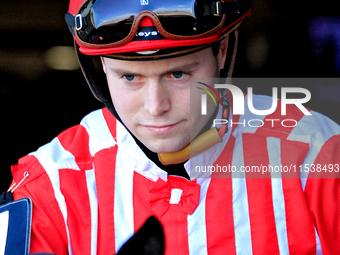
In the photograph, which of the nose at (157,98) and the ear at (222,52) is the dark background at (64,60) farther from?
the nose at (157,98)

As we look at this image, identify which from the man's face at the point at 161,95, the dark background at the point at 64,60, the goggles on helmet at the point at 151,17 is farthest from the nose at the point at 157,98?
the dark background at the point at 64,60

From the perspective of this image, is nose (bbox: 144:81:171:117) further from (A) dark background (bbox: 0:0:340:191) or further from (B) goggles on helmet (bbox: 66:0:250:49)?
(A) dark background (bbox: 0:0:340:191)

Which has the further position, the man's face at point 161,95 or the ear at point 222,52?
the ear at point 222,52

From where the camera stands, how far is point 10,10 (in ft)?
8.27

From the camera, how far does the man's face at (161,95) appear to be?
1125mm

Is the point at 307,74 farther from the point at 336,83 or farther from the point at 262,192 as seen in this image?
the point at 262,192

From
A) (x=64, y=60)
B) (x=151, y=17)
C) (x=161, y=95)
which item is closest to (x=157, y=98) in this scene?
(x=161, y=95)

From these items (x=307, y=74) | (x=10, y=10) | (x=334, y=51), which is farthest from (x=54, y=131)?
(x=334, y=51)

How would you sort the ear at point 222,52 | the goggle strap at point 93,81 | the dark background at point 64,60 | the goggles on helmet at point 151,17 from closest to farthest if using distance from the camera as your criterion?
the goggles on helmet at point 151,17
the ear at point 222,52
the goggle strap at point 93,81
the dark background at point 64,60

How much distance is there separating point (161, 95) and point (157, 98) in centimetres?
2

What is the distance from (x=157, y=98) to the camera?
1.11 metres

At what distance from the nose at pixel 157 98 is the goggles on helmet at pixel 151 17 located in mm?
149

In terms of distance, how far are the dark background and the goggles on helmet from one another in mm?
1603

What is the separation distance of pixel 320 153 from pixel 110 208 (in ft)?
2.55
